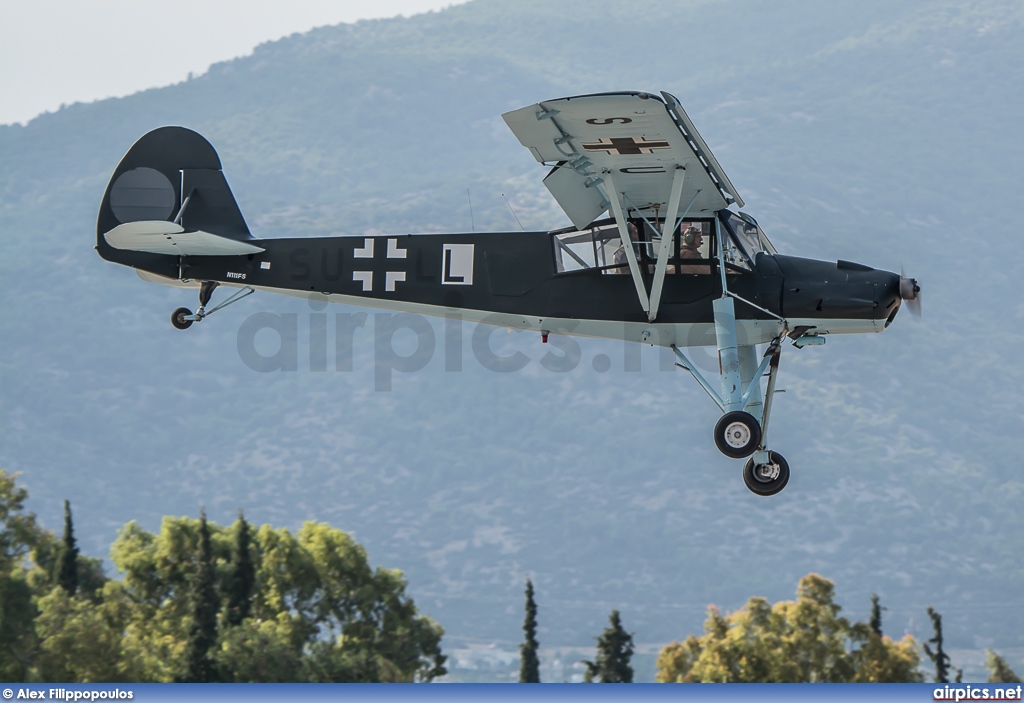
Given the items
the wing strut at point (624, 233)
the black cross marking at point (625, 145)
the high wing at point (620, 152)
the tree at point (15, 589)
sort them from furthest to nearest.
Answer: the tree at point (15, 589)
the wing strut at point (624, 233)
the black cross marking at point (625, 145)
the high wing at point (620, 152)

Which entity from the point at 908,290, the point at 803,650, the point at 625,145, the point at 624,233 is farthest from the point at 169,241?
the point at 803,650

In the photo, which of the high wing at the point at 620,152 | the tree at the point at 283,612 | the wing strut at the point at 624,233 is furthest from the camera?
the tree at the point at 283,612

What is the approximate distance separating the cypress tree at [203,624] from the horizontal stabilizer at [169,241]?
34585mm

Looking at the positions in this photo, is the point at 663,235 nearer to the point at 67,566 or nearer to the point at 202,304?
the point at 202,304

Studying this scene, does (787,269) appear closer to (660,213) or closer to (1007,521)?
(660,213)

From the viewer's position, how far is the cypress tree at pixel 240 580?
58562 millimetres

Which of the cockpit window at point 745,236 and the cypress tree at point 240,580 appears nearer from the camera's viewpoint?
the cockpit window at point 745,236

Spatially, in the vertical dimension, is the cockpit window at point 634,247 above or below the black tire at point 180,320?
above

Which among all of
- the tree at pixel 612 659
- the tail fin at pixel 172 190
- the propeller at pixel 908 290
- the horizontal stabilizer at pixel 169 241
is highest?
the tail fin at pixel 172 190

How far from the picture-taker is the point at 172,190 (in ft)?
72.3

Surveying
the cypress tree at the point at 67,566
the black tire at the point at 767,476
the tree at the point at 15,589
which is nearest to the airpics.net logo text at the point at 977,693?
the black tire at the point at 767,476

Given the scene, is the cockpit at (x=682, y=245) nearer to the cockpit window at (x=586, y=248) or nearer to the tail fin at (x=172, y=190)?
the cockpit window at (x=586, y=248)

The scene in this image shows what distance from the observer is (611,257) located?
19188 millimetres

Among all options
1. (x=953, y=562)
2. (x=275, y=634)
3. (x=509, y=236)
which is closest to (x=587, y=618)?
(x=953, y=562)
